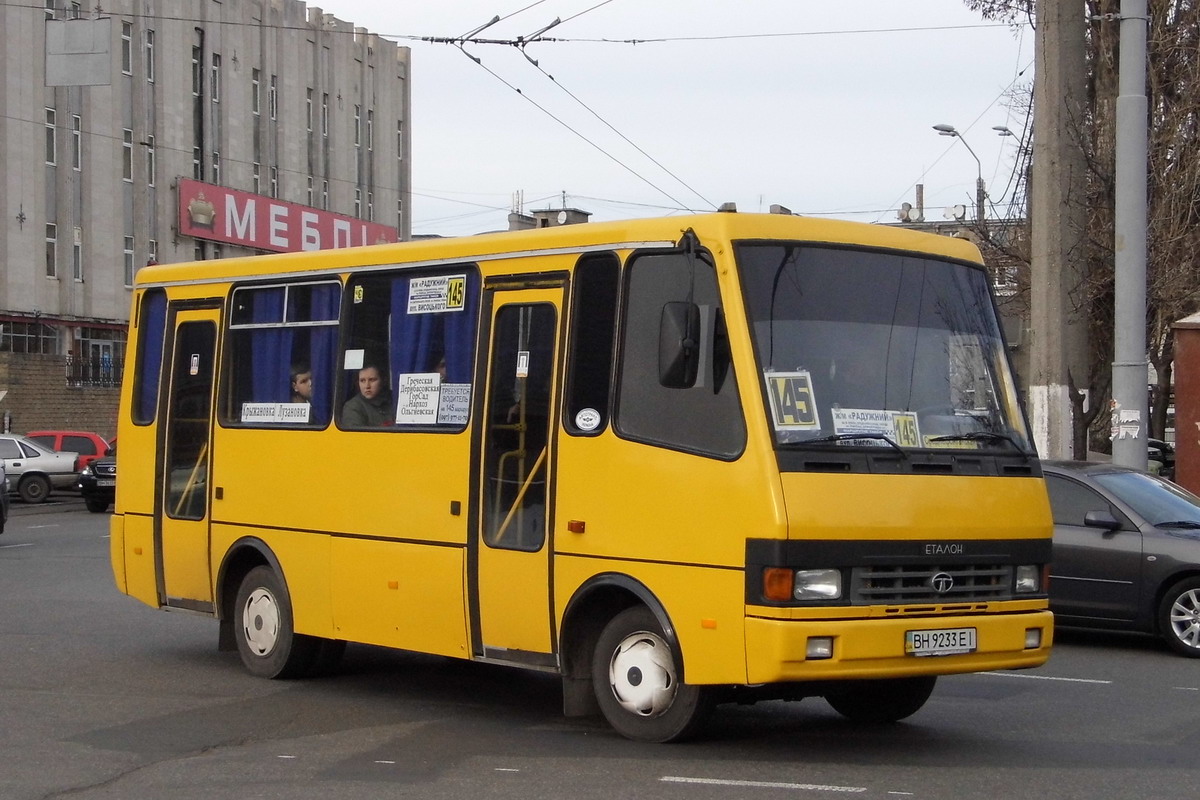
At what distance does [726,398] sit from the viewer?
8344 mm

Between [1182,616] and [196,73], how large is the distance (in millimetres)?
46418

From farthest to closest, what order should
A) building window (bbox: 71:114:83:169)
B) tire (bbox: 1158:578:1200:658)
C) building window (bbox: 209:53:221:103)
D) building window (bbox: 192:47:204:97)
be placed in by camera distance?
building window (bbox: 209:53:221:103)
building window (bbox: 192:47:204:97)
building window (bbox: 71:114:83:169)
tire (bbox: 1158:578:1200:658)

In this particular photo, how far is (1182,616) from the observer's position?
520 inches

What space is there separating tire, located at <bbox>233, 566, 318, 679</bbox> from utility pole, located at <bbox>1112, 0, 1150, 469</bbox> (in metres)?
8.87

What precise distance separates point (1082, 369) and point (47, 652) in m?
11.6

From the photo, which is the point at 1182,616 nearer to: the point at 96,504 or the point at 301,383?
the point at 301,383

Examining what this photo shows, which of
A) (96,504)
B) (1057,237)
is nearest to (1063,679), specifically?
(1057,237)

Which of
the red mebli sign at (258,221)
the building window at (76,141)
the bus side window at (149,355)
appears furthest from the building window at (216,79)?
the bus side window at (149,355)

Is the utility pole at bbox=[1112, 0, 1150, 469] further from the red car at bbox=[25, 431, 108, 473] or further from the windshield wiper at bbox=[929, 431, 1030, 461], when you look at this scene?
the red car at bbox=[25, 431, 108, 473]

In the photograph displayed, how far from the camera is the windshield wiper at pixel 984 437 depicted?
8.71 meters

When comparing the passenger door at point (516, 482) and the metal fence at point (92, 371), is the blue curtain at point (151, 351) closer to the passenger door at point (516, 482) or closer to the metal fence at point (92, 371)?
the passenger door at point (516, 482)

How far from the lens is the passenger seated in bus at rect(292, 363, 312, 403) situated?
11.3m

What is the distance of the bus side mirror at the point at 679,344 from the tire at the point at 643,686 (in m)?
1.27

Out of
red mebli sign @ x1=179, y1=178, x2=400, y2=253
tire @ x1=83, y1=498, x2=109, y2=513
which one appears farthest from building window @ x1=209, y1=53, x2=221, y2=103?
tire @ x1=83, y1=498, x2=109, y2=513
